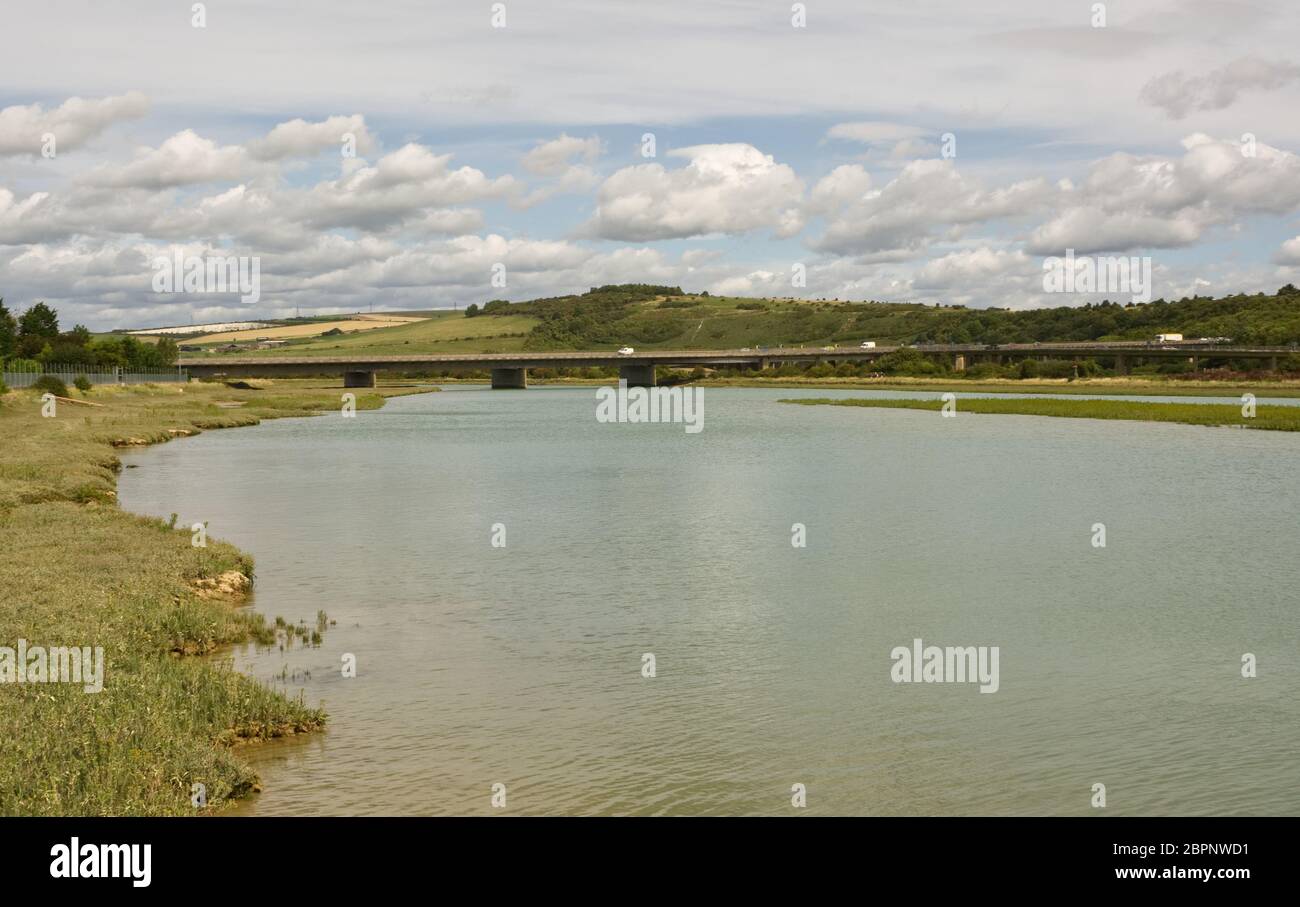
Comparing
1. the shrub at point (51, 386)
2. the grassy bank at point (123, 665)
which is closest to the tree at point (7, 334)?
the shrub at point (51, 386)

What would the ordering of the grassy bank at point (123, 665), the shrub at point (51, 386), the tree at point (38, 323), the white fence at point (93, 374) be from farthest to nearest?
1. the tree at point (38, 323)
2. the white fence at point (93, 374)
3. the shrub at point (51, 386)
4. the grassy bank at point (123, 665)

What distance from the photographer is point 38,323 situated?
173 meters

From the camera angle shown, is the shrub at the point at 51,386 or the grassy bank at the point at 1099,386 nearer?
the shrub at the point at 51,386

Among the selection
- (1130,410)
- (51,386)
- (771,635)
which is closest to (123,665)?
(771,635)

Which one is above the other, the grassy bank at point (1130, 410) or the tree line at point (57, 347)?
the tree line at point (57, 347)

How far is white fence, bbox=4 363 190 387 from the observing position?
118312 mm

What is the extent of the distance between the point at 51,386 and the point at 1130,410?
9301 centimetres

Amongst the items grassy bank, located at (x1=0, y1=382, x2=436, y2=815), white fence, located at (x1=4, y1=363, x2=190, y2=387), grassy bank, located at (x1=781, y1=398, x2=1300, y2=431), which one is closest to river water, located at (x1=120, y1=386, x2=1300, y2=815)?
grassy bank, located at (x1=0, y1=382, x2=436, y2=815)

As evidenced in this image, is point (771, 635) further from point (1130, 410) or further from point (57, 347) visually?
point (57, 347)

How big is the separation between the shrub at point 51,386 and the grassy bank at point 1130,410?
76526 mm

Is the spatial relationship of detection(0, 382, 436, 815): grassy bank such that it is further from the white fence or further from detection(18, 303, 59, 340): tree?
detection(18, 303, 59, 340): tree

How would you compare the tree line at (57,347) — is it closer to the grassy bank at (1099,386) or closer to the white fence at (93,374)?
the white fence at (93,374)

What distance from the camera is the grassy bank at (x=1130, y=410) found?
91312 mm

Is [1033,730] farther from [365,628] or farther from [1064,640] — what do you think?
[365,628]
